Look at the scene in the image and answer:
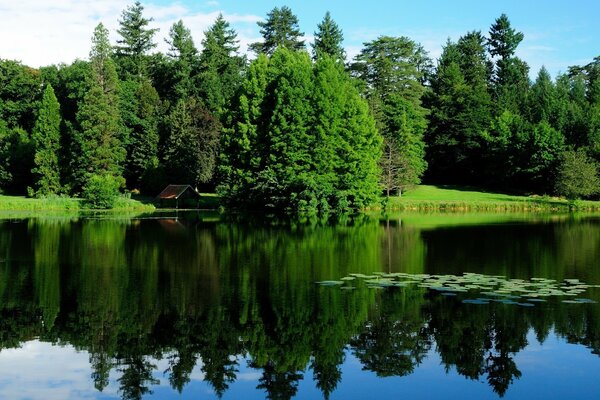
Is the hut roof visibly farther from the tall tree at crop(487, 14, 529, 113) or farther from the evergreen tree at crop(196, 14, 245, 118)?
the tall tree at crop(487, 14, 529, 113)

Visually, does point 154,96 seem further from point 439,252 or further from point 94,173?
point 439,252

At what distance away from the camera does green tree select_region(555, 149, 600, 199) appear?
2596 inches

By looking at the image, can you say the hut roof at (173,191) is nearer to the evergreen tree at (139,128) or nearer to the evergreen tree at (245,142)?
the evergreen tree at (245,142)

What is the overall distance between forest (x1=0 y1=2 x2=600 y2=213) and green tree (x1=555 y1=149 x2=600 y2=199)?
170mm

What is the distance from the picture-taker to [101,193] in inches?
2459

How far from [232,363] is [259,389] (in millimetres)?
1345

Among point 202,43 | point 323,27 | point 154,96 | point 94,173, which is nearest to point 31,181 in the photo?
point 94,173

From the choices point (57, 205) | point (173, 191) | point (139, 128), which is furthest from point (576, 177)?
point (57, 205)

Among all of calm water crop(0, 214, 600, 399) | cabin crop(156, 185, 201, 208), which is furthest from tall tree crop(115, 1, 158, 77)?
calm water crop(0, 214, 600, 399)

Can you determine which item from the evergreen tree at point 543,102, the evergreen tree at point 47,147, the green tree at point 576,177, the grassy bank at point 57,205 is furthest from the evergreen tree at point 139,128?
the evergreen tree at point 543,102

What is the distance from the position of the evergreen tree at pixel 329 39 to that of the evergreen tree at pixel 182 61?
56.3ft

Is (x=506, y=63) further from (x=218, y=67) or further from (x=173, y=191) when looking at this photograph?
(x=173, y=191)

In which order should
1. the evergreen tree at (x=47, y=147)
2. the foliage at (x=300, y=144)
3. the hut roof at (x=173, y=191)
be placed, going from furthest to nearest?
the evergreen tree at (x=47, y=147) < the hut roof at (x=173, y=191) < the foliage at (x=300, y=144)

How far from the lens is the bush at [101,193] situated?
62531 mm
